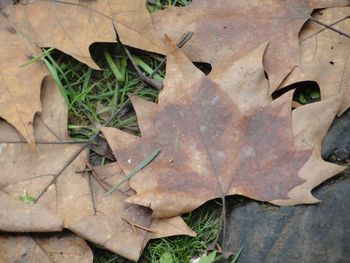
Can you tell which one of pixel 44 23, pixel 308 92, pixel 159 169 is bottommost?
pixel 159 169

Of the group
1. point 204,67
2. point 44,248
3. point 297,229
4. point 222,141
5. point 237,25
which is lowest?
point 44,248

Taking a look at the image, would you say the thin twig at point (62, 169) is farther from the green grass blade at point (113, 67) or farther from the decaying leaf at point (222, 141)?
the green grass blade at point (113, 67)

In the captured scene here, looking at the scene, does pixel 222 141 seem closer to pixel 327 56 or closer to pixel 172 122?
pixel 172 122

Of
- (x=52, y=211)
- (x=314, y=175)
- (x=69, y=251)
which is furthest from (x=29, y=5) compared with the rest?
(x=314, y=175)

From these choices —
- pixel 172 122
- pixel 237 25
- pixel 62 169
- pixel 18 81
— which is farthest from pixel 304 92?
pixel 18 81

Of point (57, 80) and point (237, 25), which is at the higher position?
point (237, 25)

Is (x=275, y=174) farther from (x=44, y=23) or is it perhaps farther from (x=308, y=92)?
(x=44, y=23)

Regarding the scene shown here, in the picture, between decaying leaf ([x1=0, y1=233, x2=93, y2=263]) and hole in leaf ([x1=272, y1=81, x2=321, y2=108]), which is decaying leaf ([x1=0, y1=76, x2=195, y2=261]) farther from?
hole in leaf ([x1=272, y1=81, x2=321, y2=108])

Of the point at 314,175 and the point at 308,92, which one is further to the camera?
the point at 308,92
